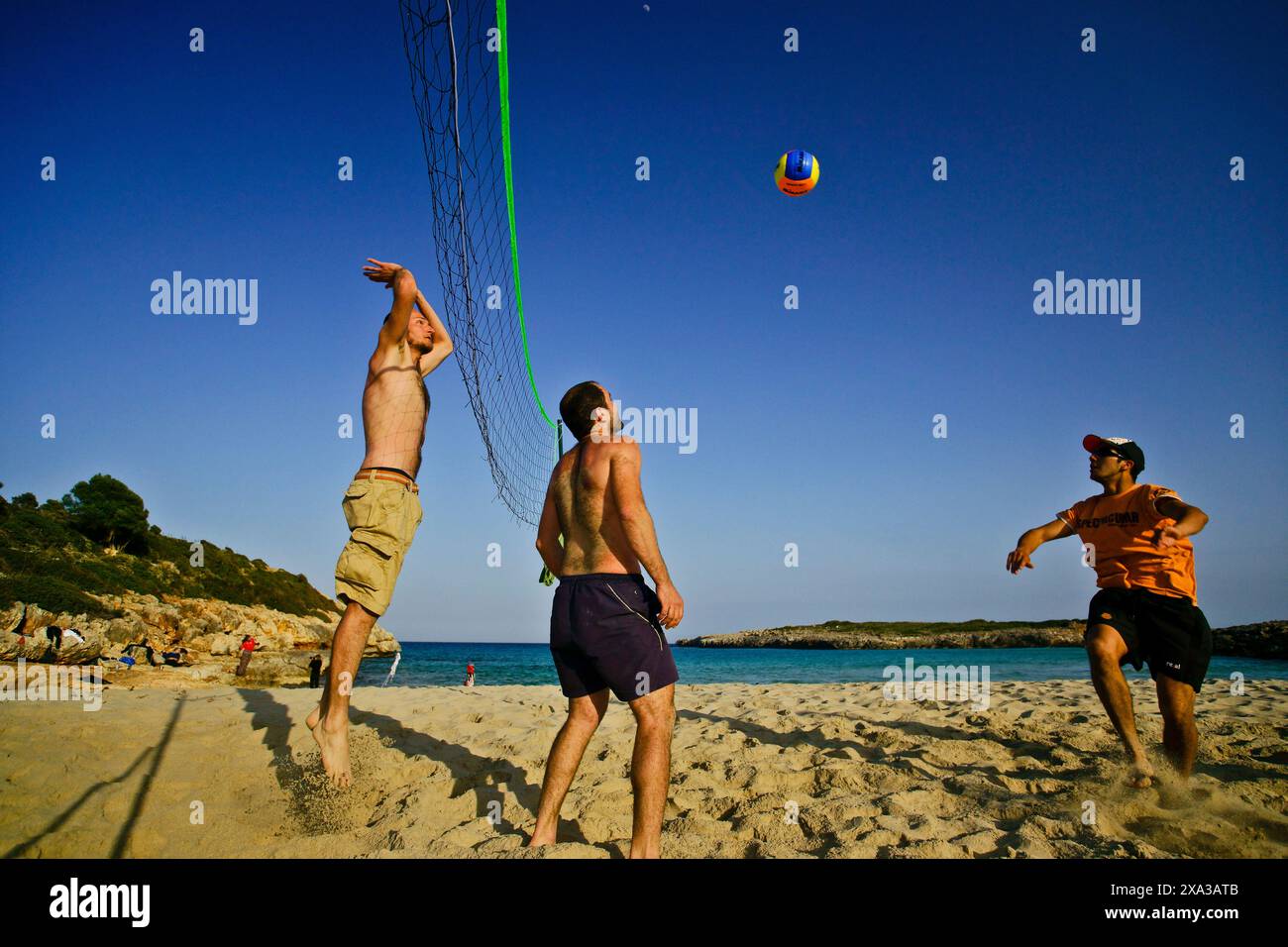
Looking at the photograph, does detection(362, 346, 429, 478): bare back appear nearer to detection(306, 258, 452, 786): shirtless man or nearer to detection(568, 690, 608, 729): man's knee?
detection(306, 258, 452, 786): shirtless man

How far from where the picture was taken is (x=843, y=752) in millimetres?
3779

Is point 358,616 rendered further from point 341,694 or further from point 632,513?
point 632,513

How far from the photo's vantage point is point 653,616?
2.34m

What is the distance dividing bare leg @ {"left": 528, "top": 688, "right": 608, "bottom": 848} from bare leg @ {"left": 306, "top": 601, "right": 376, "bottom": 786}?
1.05 meters

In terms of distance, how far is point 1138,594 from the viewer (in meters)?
3.30

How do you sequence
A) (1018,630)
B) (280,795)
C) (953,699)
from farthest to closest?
(1018,630) < (953,699) < (280,795)

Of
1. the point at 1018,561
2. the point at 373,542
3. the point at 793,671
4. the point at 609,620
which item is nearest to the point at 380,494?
the point at 373,542

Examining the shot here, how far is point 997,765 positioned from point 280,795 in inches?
142
